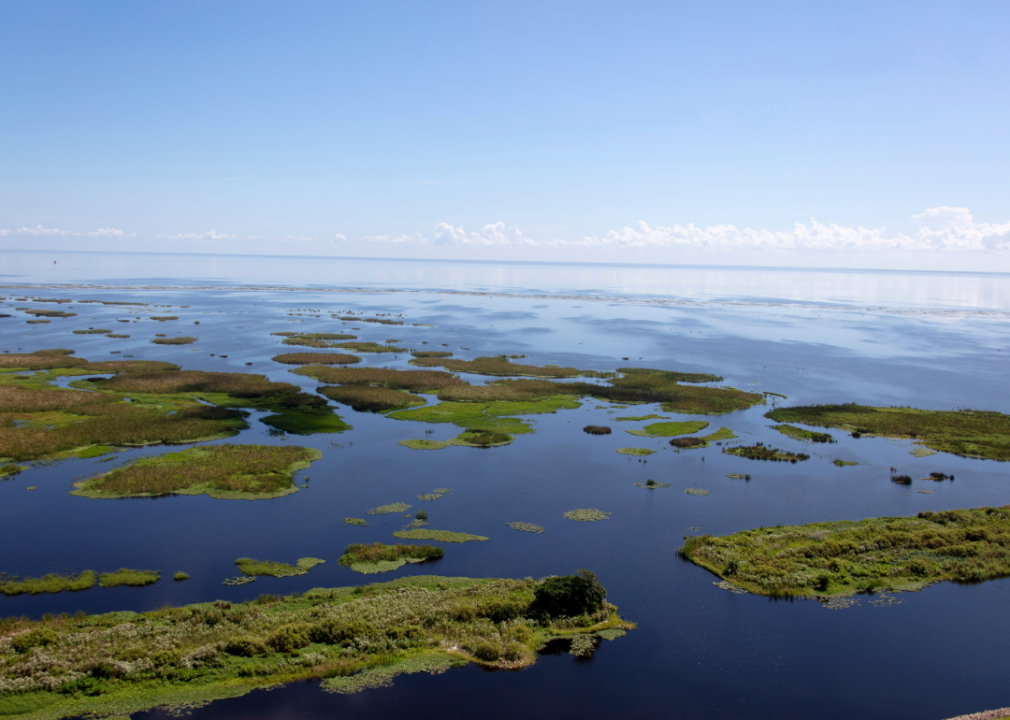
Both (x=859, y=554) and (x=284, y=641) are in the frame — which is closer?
(x=284, y=641)

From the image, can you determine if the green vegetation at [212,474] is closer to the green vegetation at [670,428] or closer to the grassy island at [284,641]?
the grassy island at [284,641]

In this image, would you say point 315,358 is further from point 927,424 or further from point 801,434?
point 927,424

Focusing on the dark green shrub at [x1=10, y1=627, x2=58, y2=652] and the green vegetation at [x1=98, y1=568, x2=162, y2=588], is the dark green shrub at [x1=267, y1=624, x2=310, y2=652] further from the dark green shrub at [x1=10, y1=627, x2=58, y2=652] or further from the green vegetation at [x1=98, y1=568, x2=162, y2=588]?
the green vegetation at [x1=98, y1=568, x2=162, y2=588]

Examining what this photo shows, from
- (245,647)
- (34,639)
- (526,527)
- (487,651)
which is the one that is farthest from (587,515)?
(34,639)

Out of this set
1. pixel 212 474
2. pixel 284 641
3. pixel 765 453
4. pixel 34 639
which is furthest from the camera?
pixel 765 453

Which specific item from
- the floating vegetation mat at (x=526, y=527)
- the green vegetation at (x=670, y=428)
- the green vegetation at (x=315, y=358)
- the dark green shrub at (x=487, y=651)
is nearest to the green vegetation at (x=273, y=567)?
the dark green shrub at (x=487, y=651)

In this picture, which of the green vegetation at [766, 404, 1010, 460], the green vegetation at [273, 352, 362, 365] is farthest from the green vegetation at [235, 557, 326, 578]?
the green vegetation at [273, 352, 362, 365]

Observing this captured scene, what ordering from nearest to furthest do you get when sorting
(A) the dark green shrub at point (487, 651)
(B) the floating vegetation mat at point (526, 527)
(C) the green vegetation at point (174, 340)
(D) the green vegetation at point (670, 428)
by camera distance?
(A) the dark green shrub at point (487, 651)
(B) the floating vegetation mat at point (526, 527)
(D) the green vegetation at point (670, 428)
(C) the green vegetation at point (174, 340)
